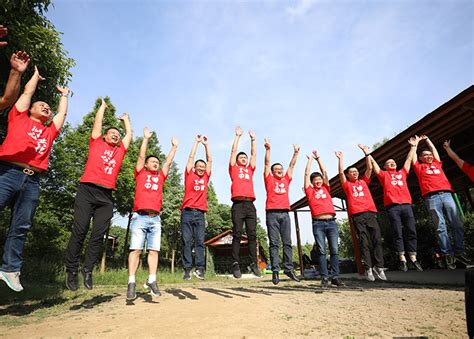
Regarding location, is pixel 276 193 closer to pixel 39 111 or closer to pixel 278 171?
pixel 278 171

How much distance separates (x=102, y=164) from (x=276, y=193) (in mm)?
A: 3643

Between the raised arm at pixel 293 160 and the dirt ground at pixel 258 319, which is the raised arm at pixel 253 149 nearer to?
the raised arm at pixel 293 160

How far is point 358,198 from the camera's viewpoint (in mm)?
7086

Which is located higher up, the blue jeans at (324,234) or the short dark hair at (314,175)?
the short dark hair at (314,175)

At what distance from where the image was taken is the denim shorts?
5.23m

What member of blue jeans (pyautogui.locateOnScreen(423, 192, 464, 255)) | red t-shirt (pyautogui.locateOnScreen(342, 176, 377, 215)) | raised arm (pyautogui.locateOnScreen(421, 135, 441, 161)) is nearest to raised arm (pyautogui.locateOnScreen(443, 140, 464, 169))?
raised arm (pyautogui.locateOnScreen(421, 135, 441, 161))

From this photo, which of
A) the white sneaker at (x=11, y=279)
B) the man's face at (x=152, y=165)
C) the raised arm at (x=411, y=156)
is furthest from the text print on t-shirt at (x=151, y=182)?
the raised arm at (x=411, y=156)

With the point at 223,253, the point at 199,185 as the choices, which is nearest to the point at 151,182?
the point at 199,185

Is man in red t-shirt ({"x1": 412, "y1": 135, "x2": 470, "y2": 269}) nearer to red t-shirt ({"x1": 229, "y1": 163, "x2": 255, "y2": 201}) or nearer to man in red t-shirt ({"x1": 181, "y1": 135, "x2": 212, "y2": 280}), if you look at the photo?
red t-shirt ({"x1": 229, "y1": 163, "x2": 255, "y2": 201})

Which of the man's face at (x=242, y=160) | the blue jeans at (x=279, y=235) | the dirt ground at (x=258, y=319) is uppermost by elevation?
the man's face at (x=242, y=160)

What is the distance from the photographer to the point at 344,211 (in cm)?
1411

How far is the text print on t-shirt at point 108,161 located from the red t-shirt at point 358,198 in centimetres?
548

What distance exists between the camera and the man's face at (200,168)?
633 centimetres

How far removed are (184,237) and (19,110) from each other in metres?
3.61
